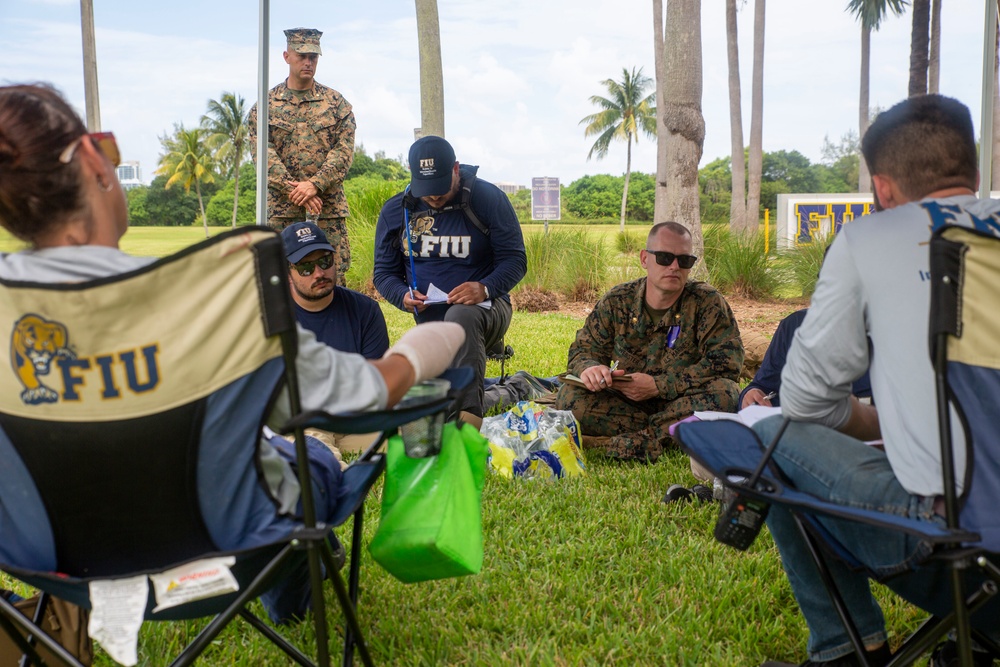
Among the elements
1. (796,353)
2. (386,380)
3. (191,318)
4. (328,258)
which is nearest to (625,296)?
(328,258)

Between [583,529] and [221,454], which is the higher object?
[221,454]

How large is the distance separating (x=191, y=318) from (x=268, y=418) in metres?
0.24

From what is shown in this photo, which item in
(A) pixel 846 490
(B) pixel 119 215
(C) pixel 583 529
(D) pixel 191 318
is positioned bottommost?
(C) pixel 583 529

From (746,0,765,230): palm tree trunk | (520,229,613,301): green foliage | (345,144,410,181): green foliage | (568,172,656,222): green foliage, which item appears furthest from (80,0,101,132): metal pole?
(568,172,656,222): green foliage

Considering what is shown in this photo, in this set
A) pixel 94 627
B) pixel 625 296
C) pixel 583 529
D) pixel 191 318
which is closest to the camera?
pixel 191 318

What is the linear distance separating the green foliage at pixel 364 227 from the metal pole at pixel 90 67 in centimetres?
355

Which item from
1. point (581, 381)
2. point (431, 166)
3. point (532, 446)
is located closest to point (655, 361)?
point (581, 381)

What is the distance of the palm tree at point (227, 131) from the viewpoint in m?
81.8

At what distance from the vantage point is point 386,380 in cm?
176

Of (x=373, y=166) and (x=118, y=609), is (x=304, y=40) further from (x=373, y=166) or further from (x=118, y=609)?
(x=373, y=166)

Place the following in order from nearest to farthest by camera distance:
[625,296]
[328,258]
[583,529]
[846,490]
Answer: [846,490]
[583,529]
[328,258]
[625,296]

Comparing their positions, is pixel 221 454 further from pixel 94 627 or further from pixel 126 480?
pixel 94 627

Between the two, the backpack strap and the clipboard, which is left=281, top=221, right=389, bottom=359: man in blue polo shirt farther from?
the backpack strap

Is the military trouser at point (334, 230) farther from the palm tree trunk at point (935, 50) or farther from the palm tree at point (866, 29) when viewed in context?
the palm tree at point (866, 29)
